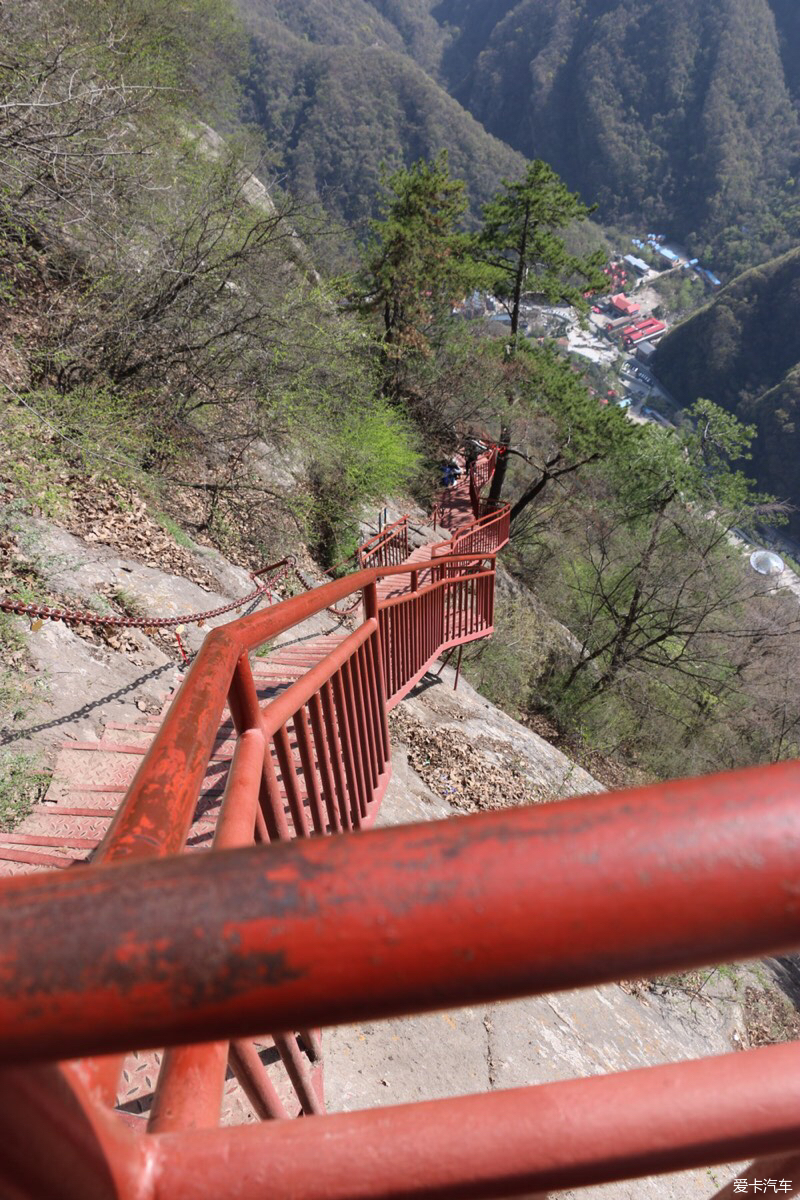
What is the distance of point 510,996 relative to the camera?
0.49 meters

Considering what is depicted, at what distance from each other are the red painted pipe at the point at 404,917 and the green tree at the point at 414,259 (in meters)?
18.7

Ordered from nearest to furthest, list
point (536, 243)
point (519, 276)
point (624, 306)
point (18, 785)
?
point (18, 785) → point (536, 243) → point (519, 276) → point (624, 306)

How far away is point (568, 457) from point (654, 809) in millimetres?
18690

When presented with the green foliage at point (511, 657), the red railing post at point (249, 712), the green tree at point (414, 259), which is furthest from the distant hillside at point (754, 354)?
the red railing post at point (249, 712)

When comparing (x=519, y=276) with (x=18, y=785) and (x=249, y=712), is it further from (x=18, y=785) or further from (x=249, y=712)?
(x=249, y=712)

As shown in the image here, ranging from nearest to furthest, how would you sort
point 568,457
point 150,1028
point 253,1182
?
1. point 150,1028
2. point 253,1182
3. point 568,457

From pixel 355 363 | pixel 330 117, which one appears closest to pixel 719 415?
pixel 355 363

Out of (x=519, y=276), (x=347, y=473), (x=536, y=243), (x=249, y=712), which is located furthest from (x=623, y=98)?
(x=249, y=712)

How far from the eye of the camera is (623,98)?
13250cm

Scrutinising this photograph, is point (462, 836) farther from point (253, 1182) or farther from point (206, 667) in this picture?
point (206, 667)

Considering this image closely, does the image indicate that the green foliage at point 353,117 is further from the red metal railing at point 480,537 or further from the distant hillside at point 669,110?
the red metal railing at point 480,537

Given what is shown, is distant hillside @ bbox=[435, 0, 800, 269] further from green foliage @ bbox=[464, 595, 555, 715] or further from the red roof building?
green foliage @ bbox=[464, 595, 555, 715]

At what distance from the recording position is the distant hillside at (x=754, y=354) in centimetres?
6494

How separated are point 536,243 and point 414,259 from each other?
360 cm
